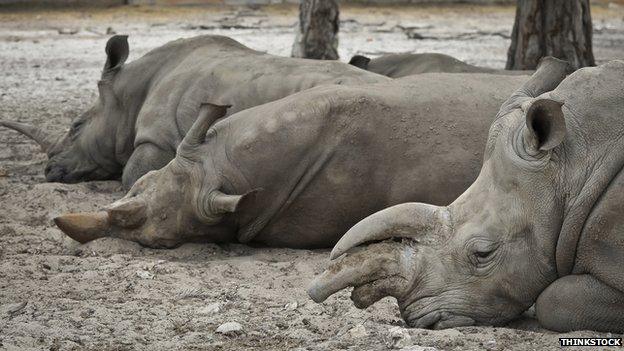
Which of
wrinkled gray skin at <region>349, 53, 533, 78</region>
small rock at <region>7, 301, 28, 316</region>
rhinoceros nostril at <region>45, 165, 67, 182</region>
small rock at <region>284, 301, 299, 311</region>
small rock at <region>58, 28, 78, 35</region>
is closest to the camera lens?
small rock at <region>7, 301, 28, 316</region>

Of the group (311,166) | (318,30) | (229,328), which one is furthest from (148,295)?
(318,30)

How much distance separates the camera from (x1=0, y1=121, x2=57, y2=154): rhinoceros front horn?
28.8ft

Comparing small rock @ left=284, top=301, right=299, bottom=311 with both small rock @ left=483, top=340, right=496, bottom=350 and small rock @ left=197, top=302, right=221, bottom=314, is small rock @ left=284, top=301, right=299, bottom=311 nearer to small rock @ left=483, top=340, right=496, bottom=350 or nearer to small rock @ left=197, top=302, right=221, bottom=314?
small rock @ left=197, top=302, right=221, bottom=314

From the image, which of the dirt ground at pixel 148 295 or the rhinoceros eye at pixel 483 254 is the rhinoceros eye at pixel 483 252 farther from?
the dirt ground at pixel 148 295

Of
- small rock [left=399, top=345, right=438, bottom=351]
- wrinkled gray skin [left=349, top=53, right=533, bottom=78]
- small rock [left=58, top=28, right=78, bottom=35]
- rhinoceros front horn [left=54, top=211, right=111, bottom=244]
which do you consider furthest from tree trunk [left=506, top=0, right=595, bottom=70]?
small rock [left=58, top=28, right=78, bottom=35]

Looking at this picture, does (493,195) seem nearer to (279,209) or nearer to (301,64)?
(279,209)

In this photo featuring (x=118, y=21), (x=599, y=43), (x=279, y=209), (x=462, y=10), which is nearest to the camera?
(x=279, y=209)

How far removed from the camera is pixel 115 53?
863 cm

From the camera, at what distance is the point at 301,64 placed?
25.6 ft

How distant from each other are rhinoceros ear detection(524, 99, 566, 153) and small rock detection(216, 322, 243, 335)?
4.48 ft

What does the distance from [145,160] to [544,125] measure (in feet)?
11.8

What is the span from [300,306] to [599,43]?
11.1 metres

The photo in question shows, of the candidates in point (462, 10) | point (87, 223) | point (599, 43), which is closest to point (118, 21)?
point (462, 10)

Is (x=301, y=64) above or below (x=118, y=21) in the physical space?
above
